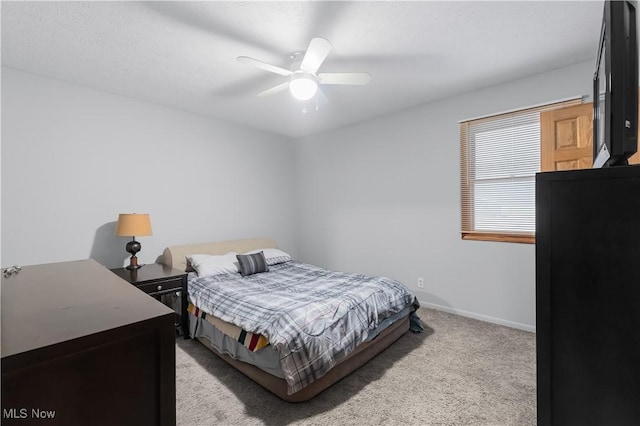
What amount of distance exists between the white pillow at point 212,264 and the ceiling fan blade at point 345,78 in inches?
89.0

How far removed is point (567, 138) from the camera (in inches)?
106

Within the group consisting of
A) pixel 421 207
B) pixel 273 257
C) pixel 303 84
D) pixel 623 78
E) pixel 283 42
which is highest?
pixel 283 42

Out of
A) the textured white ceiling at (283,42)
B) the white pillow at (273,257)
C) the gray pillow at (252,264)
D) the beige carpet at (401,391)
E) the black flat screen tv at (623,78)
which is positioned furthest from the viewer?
the white pillow at (273,257)

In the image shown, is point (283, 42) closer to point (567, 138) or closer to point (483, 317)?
point (567, 138)

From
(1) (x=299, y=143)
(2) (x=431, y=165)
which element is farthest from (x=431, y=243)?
(1) (x=299, y=143)

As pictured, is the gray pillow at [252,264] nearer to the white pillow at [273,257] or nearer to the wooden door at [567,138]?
the white pillow at [273,257]

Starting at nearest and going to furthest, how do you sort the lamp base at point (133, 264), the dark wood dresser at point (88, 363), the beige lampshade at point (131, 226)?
the dark wood dresser at point (88, 363), the beige lampshade at point (131, 226), the lamp base at point (133, 264)

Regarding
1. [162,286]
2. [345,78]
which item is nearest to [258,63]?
[345,78]

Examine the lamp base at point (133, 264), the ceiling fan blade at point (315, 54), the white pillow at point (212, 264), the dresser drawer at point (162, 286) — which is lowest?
the dresser drawer at point (162, 286)

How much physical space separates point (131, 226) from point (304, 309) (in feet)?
6.59

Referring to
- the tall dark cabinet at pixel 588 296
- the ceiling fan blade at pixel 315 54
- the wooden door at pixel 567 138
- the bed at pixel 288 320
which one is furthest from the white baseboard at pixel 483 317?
the ceiling fan blade at pixel 315 54

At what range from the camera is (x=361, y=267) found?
4289 millimetres

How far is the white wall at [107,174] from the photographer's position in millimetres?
2652

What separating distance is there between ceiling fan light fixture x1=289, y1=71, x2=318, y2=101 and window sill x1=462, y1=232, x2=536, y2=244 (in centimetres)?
238
